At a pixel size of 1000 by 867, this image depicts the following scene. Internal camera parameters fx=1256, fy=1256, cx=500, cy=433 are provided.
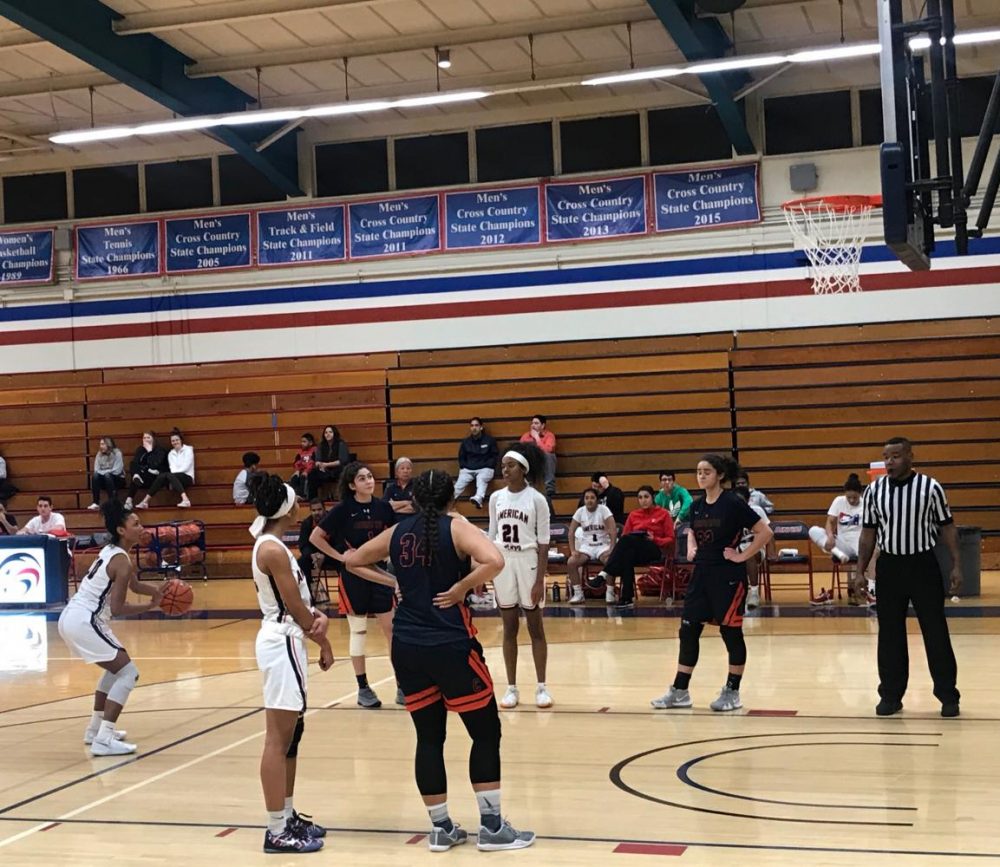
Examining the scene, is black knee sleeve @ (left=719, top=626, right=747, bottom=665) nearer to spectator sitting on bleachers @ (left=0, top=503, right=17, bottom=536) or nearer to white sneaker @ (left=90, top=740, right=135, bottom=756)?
white sneaker @ (left=90, top=740, right=135, bottom=756)

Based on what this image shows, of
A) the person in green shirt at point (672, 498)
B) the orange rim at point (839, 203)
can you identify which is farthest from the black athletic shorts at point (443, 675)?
the orange rim at point (839, 203)

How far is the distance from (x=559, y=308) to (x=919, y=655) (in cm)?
891

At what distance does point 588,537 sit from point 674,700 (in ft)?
20.0

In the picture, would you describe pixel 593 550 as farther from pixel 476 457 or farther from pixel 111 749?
pixel 111 749

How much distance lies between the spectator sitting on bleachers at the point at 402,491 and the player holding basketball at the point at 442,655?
4022mm

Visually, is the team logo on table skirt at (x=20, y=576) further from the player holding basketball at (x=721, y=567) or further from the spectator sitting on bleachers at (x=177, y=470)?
the player holding basketball at (x=721, y=567)

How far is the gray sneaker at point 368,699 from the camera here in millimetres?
8102

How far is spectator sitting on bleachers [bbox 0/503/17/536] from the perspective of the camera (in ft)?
55.5

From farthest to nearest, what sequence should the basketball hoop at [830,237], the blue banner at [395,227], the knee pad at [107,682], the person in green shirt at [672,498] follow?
the blue banner at [395,227], the basketball hoop at [830,237], the person in green shirt at [672,498], the knee pad at [107,682]

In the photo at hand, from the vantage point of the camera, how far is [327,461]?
17.3 metres

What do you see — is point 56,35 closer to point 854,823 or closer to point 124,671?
point 124,671

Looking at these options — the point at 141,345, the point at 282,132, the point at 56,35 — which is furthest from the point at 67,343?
the point at 56,35

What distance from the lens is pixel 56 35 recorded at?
1266cm

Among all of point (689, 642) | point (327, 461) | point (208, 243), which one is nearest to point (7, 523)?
point (327, 461)
